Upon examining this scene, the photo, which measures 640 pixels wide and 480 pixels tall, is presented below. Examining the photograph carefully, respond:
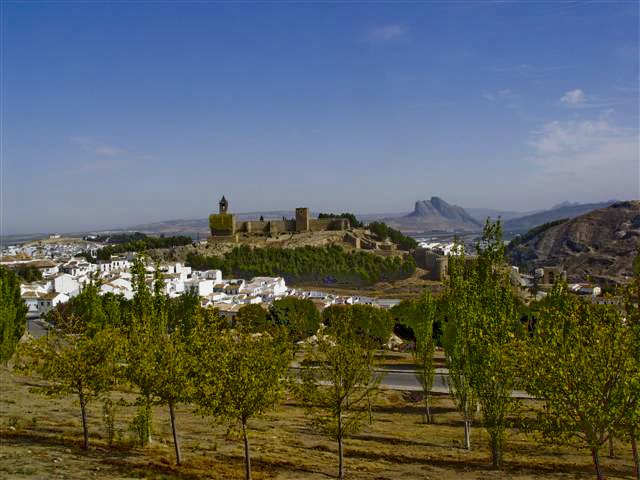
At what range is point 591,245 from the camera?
163250 mm

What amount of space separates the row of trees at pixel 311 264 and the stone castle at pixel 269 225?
1362cm

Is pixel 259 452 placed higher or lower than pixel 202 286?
higher

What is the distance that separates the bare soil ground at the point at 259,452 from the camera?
13688 millimetres

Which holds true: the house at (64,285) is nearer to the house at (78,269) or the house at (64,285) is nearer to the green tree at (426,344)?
the house at (78,269)

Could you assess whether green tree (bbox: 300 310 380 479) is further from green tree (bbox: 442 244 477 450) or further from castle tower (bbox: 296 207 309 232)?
castle tower (bbox: 296 207 309 232)

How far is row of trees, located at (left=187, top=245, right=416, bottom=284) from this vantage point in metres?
95.9

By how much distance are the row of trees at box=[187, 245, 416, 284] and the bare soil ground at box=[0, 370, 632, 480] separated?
72.4 metres

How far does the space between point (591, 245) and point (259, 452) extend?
550 ft

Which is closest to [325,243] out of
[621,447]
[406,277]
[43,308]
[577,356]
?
[406,277]

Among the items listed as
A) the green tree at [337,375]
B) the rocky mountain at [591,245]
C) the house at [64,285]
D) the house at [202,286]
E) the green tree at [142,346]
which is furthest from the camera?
the rocky mountain at [591,245]

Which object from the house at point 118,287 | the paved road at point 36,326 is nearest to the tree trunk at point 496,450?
the paved road at point 36,326

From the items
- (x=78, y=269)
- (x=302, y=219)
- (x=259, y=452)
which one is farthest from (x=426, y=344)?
(x=302, y=219)

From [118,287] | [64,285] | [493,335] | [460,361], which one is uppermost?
[493,335]

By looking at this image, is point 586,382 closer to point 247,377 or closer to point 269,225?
point 247,377
